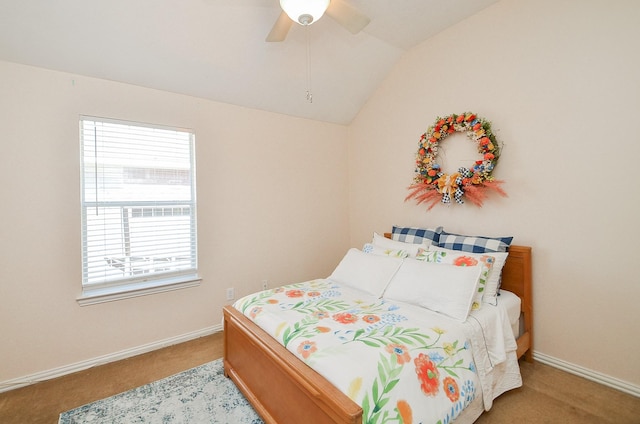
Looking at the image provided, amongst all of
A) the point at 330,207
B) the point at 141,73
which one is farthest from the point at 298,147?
the point at 141,73

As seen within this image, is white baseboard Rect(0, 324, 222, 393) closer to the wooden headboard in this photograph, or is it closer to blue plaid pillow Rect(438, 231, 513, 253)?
blue plaid pillow Rect(438, 231, 513, 253)

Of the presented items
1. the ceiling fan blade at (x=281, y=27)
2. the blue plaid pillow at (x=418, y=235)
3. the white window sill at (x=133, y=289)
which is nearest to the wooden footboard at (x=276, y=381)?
the white window sill at (x=133, y=289)

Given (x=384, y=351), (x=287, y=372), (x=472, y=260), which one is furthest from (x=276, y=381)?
(x=472, y=260)

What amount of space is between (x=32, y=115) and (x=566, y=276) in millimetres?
4150

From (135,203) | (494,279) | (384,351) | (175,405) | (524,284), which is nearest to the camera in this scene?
(384,351)

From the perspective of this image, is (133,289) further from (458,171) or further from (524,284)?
(524,284)

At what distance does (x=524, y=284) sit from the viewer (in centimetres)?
237

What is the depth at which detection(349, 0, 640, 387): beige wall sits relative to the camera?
1.99m

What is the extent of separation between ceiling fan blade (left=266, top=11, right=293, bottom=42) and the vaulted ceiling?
38 cm

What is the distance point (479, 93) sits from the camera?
2705mm

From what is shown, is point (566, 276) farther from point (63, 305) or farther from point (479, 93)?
point (63, 305)

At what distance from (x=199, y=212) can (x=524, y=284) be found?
2.91 meters

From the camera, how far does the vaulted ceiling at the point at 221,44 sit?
207 centimetres

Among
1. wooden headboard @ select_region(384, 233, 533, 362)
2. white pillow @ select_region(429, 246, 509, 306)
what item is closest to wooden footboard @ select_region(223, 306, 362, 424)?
white pillow @ select_region(429, 246, 509, 306)
